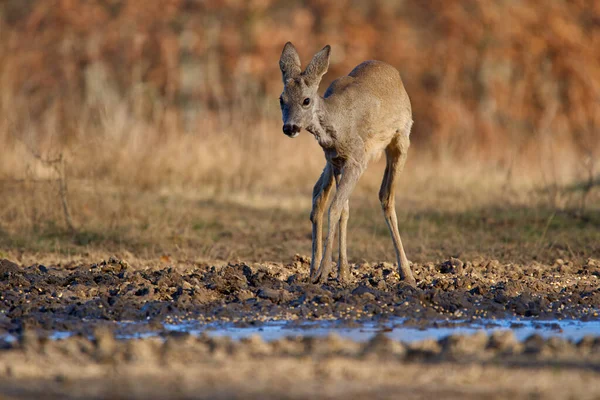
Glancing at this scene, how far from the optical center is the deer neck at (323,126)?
24.7ft

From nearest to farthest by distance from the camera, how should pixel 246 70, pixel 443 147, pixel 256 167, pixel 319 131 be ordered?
1. pixel 319 131
2. pixel 256 167
3. pixel 443 147
4. pixel 246 70

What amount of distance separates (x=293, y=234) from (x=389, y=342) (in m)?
5.69

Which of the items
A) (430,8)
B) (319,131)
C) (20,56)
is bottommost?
(319,131)

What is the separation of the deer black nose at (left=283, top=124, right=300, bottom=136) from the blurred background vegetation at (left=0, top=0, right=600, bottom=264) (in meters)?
5.40

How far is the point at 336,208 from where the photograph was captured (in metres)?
7.64

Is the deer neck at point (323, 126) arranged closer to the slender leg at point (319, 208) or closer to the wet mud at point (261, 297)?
the slender leg at point (319, 208)

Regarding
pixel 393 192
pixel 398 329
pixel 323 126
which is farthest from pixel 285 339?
pixel 393 192

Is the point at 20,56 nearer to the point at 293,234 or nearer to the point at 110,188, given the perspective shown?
the point at 110,188

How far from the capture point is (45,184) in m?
11.1

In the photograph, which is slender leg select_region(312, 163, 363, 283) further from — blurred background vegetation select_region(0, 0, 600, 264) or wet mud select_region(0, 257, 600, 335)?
blurred background vegetation select_region(0, 0, 600, 264)

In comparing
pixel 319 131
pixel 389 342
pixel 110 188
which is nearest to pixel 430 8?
pixel 110 188

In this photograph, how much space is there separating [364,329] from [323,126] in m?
2.01

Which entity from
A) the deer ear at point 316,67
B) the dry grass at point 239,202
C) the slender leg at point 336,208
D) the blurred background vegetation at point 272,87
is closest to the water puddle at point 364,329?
the slender leg at point 336,208

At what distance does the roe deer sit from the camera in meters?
7.50
